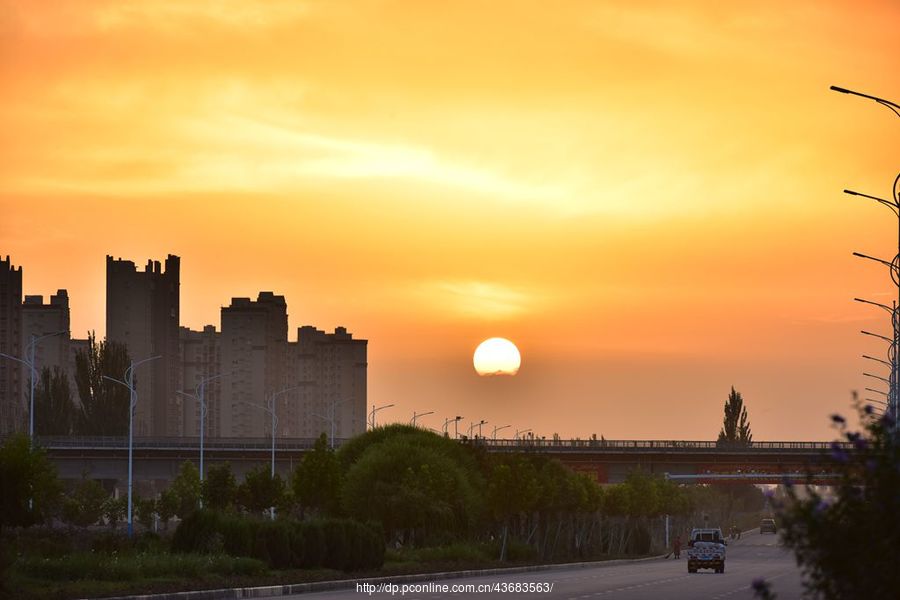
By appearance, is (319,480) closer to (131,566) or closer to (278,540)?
(278,540)

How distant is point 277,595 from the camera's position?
39969 millimetres

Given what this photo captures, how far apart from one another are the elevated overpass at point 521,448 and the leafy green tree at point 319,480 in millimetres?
70559

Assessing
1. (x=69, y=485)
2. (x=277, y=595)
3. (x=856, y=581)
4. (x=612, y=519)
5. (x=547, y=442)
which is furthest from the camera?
(x=69, y=485)

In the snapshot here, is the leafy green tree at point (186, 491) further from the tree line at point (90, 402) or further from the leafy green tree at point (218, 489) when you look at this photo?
the tree line at point (90, 402)

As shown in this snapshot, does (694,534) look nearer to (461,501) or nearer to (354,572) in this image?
(461,501)

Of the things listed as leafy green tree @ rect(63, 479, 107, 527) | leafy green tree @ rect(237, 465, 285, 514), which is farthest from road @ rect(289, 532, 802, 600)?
leafy green tree @ rect(63, 479, 107, 527)

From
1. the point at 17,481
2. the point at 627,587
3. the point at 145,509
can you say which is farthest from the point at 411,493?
the point at 145,509

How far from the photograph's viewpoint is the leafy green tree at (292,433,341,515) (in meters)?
77.8

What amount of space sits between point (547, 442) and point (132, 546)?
123569mm

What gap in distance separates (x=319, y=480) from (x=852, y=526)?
64.8m

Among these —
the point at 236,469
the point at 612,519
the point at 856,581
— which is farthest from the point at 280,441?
the point at 856,581

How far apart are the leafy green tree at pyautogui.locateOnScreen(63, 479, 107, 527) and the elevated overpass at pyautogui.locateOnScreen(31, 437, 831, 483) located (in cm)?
1256

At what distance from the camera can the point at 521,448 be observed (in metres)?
151

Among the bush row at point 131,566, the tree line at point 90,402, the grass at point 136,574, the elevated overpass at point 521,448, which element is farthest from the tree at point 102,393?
the bush row at point 131,566
